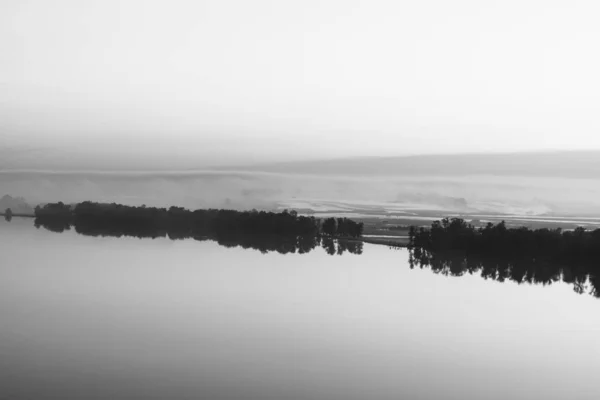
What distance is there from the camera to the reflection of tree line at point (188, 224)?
10900 centimetres

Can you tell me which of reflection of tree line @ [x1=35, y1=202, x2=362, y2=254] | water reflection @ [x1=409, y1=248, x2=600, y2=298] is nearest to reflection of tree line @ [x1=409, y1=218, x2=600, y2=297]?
water reflection @ [x1=409, y1=248, x2=600, y2=298]

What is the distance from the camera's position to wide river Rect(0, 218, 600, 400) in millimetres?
14883

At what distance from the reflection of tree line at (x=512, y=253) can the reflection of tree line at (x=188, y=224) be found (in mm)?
22542

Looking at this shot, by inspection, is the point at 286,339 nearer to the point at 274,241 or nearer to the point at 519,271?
the point at 519,271

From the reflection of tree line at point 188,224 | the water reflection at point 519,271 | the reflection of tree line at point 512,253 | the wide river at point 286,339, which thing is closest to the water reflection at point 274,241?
the reflection of tree line at point 188,224

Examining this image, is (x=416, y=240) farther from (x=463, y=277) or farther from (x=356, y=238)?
(x=463, y=277)

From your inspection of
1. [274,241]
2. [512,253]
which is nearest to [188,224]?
[274,241]

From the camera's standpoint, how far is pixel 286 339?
19906 mm

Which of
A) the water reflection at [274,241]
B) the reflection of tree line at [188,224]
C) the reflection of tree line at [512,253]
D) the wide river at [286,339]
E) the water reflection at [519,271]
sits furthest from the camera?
the reflection of tree line at [188,224]

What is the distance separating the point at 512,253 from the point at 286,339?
50.2 meters

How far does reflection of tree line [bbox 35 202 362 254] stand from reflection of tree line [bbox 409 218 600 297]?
74.0ft

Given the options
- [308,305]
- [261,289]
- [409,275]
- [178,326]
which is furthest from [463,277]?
[178,326]

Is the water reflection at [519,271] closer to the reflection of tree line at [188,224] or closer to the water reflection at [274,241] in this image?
the water reflection at [274,241]

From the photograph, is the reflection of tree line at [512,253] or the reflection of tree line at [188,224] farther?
the reflection of tree line at [188,224]
